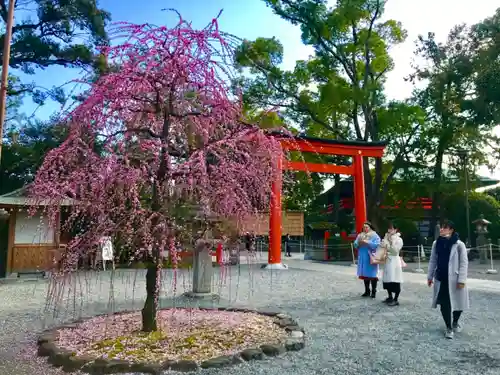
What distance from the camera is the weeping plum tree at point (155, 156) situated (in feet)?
14.5

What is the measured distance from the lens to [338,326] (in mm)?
6094

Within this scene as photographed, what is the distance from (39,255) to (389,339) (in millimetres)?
11035

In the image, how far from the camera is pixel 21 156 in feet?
53.3

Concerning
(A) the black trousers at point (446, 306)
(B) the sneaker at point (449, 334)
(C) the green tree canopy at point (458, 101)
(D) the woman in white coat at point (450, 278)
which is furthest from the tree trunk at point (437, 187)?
(B) the sneaker at point (449, 334)

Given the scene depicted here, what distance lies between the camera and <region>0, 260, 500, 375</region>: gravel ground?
4293mm

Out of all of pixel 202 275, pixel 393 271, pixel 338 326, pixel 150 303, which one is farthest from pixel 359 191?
pixel 150 303

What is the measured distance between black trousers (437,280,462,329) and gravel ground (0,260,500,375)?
0.71 ft

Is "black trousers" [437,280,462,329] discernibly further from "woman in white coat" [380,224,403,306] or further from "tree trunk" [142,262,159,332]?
"tree trunk" [142,262,159,332]

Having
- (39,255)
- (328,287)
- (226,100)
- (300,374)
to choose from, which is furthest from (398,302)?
(39,255)

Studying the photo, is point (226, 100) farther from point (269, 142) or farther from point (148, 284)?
point (148, 284)

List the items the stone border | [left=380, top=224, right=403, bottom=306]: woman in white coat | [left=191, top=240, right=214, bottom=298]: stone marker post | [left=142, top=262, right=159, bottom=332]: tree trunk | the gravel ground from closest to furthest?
the stone border < the gravel ground < [left=142, top=262, right=159, bottom=332]: tree trunk < [left=380, top=224, right=403, bottom=306]: woman in white coat < [left=191, top=240, right=214, bottom=298]: stone marker post

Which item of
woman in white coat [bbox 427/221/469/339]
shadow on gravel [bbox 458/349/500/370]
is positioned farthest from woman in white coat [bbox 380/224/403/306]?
shadow on gravel [bbox 458/349/500/370]

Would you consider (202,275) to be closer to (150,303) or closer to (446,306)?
(150,303)

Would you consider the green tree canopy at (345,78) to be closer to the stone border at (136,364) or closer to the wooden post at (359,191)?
the wooden post at (359,191)
